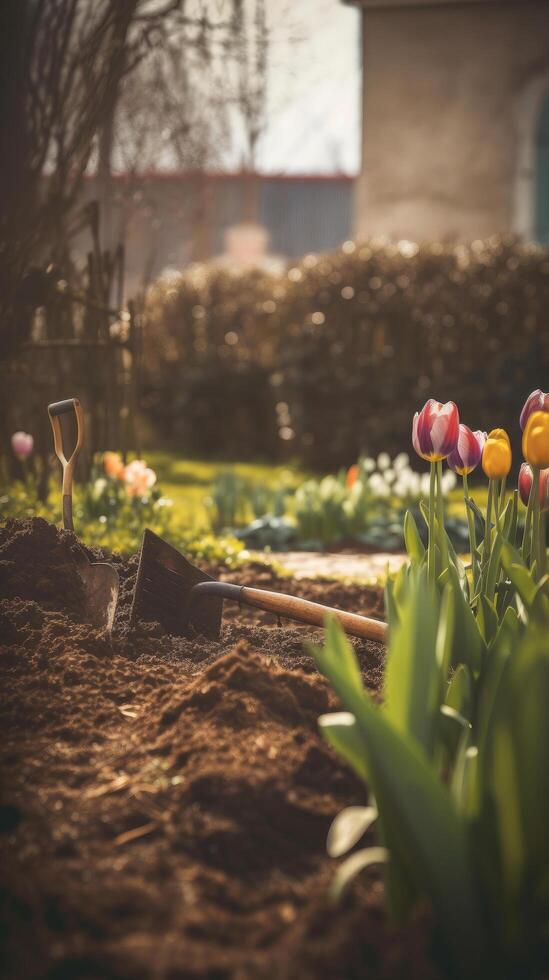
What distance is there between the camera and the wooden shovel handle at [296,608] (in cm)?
245

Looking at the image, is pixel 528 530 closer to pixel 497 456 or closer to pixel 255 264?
pixel 497 456

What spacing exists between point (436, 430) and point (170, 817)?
1.07 meters

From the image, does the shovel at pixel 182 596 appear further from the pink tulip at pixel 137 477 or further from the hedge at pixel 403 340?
the hedge at pixel 403 340

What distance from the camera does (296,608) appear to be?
8.66 ft

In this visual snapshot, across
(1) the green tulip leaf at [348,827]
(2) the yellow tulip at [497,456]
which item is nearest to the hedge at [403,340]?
(2) the yellow tulip at [497,456]

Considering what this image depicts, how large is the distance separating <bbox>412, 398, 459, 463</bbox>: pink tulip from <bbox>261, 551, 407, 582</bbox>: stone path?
2.25 m

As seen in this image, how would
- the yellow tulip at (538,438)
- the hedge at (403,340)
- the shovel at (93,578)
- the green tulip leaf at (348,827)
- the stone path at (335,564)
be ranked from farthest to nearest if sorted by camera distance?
the hedge at (403,340) < the stone path at (335,564) < the shovel at (93,578) < the yellow tulip at (538,438) < the green tulip leaf at (348,827)

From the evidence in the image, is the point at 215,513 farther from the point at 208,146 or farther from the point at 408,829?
the point at 208,146

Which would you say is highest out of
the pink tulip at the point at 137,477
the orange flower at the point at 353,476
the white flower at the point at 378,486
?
the pink tulip at the point at 137,477

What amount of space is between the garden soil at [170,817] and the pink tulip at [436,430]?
60cm

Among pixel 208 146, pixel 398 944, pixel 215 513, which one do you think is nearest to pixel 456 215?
pixel 208 146

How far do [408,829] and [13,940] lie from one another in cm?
60

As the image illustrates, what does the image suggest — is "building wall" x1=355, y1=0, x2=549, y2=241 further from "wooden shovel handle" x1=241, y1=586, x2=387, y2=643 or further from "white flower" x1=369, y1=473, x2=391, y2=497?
"wooden shovel handle" x1=241, y1=586, x2=387, y2=643

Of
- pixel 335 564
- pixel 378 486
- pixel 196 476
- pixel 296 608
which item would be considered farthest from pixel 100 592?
pixel 196 476
